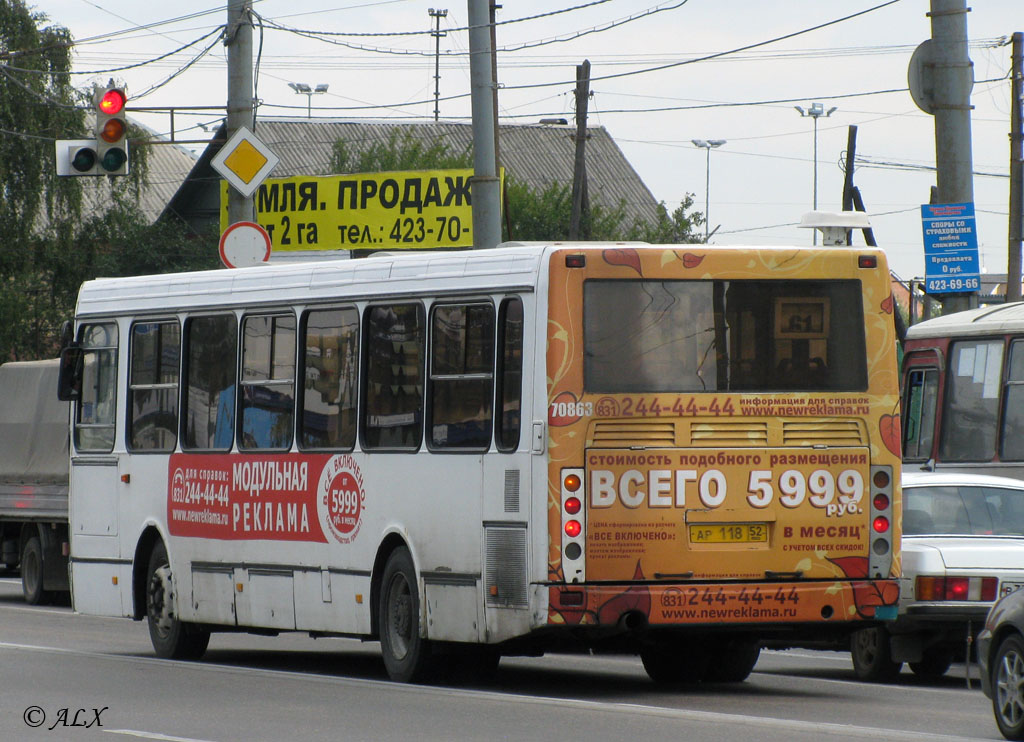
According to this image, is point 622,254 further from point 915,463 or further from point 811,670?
point 915,463

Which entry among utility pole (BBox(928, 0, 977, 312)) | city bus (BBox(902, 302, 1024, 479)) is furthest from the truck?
utility pole (BBox(928, 0, 977, 312))

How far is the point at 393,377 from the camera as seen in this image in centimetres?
1308

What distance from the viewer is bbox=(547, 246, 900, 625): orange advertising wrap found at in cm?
1156

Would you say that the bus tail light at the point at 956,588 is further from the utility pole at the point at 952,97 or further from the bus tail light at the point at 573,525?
the utility pole at the point at 952,97

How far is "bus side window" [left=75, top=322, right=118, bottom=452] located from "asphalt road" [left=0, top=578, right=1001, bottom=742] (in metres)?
1.70

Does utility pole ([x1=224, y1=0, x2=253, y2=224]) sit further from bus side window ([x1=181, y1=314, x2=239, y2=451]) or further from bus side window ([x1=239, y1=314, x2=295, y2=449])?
bus side window ([x1=239, y1=314, x2=295, y2=449])

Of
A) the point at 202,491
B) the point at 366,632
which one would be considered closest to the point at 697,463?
the point at 366,632

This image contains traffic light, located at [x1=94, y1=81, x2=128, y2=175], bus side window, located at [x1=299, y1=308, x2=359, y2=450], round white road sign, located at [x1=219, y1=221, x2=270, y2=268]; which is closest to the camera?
bus side window, located at [x1=299, y1=308, x2=359, y2=450]

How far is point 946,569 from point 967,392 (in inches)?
291

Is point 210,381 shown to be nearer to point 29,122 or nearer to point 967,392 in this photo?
point 967,392

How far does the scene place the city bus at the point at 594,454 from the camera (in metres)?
11.6

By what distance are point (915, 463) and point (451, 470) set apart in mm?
9745

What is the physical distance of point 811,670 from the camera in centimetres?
1549

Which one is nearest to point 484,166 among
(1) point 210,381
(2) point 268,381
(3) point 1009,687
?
(1) point 210,381
